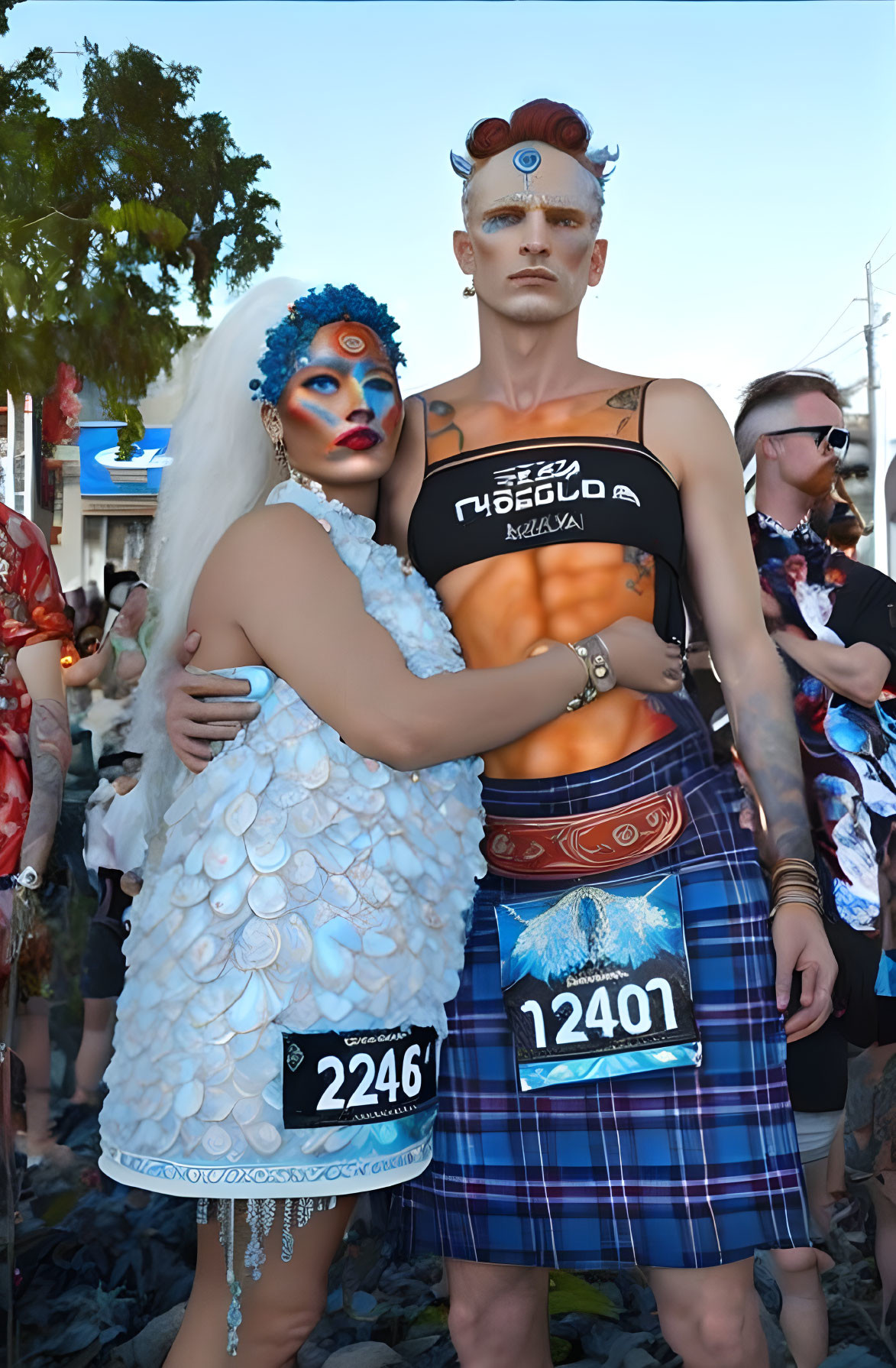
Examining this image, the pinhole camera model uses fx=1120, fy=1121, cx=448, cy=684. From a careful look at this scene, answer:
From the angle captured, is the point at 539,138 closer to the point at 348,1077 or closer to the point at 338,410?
the point at 338,410

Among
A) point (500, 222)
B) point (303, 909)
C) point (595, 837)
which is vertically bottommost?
point (303, 909)

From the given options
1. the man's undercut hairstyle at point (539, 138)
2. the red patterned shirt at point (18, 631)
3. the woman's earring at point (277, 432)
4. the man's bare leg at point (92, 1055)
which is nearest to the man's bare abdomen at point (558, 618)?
the woman's earring at point (277, 432)

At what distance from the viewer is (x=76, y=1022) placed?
2.57 metres

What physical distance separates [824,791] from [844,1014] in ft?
1.58

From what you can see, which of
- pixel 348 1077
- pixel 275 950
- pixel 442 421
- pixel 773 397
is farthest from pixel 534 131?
pixel 348 1077

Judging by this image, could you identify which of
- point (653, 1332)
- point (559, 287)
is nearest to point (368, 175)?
point (559, 287)

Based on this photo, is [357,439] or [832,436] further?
[832,436]

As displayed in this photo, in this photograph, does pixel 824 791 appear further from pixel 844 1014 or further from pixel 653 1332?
pixel 653 1332

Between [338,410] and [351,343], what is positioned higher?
[351,343]

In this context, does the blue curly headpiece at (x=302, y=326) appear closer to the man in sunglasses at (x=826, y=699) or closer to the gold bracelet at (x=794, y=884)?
the man in sunglasses at (x=826, y=699)

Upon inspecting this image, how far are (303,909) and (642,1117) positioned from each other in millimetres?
803

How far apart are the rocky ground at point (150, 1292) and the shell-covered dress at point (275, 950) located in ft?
2.56

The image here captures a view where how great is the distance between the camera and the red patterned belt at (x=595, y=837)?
85.4 inches

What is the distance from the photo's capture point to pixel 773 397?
99.5 inches
